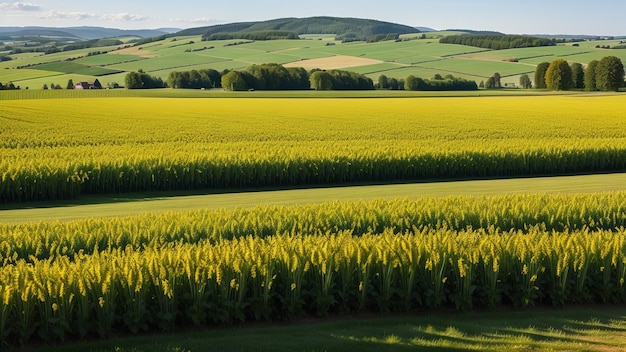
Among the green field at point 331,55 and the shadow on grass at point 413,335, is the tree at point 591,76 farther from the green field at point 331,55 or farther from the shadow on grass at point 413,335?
the shadow on grass at point 413,335

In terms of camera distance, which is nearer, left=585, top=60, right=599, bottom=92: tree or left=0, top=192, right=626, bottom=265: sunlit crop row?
left=0, top=192, right=626, bottom=265: sunlit crop row

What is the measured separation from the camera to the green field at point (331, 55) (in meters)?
138

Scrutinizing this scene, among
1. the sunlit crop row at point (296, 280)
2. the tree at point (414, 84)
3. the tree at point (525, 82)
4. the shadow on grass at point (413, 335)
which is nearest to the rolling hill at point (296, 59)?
the tree at point (525, 82)

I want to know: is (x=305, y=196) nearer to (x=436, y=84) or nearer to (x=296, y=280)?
(x=296, y=280)

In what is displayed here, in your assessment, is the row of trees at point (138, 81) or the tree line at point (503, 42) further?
the tree line at point (503, 42)

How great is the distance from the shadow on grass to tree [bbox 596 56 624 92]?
100 metres

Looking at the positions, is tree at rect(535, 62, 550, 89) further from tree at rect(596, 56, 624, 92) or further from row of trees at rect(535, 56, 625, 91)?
tree at rect(596, 56, 624, 92)

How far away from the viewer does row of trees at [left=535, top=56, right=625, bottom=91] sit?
10419 cm

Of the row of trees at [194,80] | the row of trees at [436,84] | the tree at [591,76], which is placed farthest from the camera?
the row of trees at [436,84]

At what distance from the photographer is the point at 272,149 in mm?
A: 31906

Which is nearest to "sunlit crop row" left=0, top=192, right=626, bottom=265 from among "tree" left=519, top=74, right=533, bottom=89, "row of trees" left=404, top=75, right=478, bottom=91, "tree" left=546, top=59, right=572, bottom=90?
"row of trees" left=404, top=75, right=478, bottom=91

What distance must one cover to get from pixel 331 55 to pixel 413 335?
167370 millimetres

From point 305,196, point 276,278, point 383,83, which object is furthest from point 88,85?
point 276,278

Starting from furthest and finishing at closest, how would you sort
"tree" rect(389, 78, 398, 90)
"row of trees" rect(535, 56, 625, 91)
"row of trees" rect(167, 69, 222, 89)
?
A: "tree" rect(389, 78, 398, 90) < "row of trees" rect(167, 69, 222, 89) < "row of trees" rect(535, 56, 625, 91)
